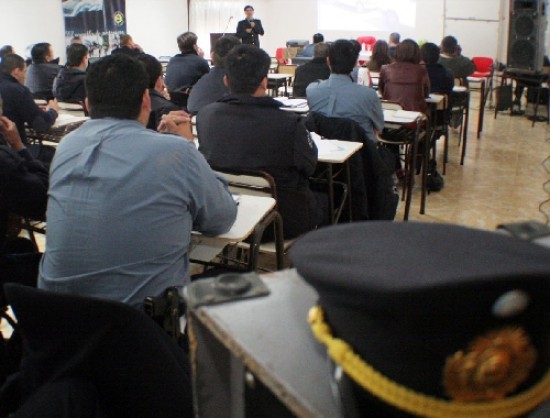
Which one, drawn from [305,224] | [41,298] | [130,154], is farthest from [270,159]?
[41,298]

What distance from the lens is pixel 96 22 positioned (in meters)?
10.1

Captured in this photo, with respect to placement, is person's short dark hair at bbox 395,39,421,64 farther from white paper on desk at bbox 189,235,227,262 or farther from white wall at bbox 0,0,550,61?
white wall at bbox 0,0,550,61

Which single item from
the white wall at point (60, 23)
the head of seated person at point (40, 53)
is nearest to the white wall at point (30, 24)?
the white wall at point (60, 23)

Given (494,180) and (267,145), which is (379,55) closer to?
(494,180)

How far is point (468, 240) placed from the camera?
611mm

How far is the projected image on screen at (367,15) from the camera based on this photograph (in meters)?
11.7

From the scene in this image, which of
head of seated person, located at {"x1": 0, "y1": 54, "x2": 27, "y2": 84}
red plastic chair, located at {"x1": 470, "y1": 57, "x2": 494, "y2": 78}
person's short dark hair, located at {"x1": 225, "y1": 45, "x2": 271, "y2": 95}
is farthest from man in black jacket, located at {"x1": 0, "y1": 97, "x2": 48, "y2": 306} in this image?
red plastic chair, located at {"x1": 470, "y1": 57, "x2": 494, "y2": 78}

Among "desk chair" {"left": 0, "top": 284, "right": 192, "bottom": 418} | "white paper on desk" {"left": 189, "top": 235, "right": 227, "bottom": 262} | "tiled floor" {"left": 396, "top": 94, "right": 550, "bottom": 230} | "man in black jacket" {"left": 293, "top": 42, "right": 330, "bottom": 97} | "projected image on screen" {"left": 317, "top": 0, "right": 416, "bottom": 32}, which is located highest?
"projected image on screen" {"left": 317, "top": 0, "right": 416, "bottom": 32}

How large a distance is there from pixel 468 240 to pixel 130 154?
1.16m

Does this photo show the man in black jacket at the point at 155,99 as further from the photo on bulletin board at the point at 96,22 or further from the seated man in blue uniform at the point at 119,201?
the photo on bulletin board at the point at 96,22

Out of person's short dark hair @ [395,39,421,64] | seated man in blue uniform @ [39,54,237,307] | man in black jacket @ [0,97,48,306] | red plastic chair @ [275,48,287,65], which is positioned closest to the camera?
seated man in blue uniform @ [39,54,237,307]

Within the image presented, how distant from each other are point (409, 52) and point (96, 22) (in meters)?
6.76

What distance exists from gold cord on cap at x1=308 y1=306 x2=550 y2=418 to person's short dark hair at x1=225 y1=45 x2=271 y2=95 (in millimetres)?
2441

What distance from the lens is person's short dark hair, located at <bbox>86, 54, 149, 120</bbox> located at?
1.75 m
